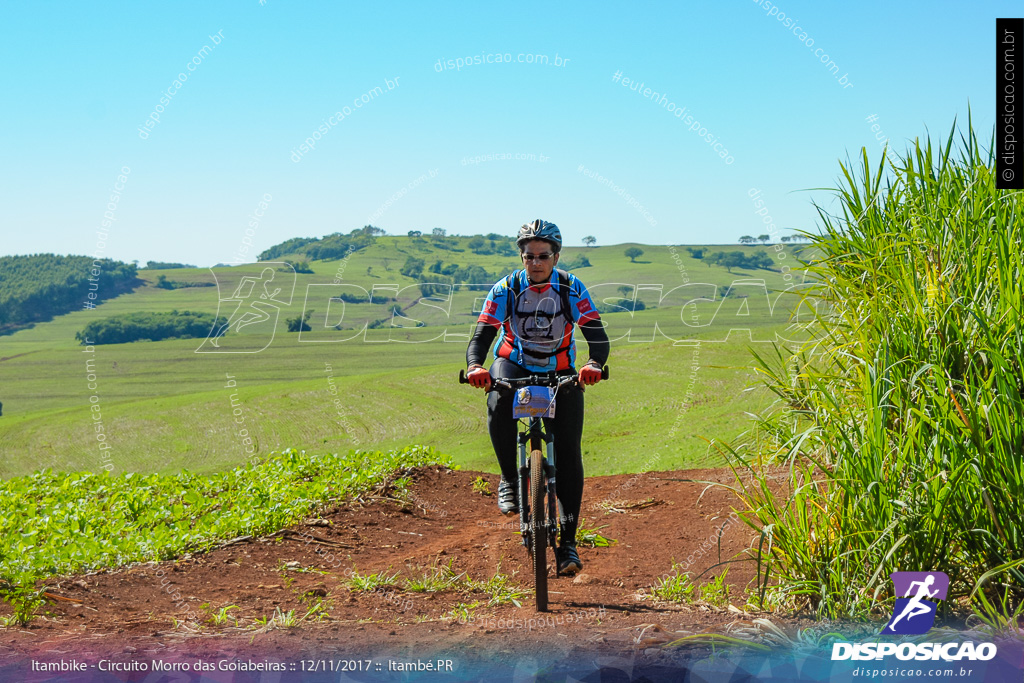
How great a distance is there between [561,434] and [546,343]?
0.64 m

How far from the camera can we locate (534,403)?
473 cm

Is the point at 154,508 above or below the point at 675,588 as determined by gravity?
below

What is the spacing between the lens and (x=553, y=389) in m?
4.79

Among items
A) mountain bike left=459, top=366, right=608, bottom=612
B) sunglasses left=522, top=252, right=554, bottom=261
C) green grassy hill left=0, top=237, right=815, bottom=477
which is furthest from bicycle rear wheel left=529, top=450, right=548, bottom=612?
green grassy hill left=0, top=237, right=815, bottom=477

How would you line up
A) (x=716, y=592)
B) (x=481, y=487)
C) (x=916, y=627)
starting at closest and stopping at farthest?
(x=916, y=627) → (x=716, y=592) → (x=481, y=487)

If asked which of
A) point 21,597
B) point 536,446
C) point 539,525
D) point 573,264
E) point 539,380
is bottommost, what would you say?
point 21,597

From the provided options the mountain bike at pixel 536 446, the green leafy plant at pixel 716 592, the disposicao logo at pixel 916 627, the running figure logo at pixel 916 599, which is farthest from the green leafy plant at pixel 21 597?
the running figure logo at pixel 916 599

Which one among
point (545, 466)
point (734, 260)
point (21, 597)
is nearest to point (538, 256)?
point (545, 466)

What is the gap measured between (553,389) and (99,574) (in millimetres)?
3798

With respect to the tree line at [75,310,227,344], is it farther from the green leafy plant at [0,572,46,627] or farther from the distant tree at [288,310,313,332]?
the green leafy plant at [0,572,46,627]

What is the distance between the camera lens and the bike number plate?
15.5 ft

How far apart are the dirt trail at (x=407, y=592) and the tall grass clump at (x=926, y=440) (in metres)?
0.58

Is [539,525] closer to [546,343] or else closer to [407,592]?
[407,592]

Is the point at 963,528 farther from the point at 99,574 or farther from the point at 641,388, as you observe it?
the point at 641,388
